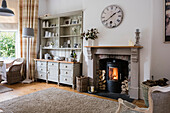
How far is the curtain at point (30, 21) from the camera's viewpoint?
17.6ft

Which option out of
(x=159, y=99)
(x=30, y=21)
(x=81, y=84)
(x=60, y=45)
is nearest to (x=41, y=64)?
(x=60, y=45)

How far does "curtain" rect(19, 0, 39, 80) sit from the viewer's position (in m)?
5.37

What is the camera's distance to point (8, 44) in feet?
18.5

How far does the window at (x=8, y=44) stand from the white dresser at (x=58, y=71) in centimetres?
122

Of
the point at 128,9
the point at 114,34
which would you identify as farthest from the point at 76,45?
the point at 128,9

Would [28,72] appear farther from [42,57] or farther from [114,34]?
[114,34]

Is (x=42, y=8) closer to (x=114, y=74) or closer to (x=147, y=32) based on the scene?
(x=114, y=74)

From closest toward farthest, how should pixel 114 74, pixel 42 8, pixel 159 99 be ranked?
pixel 159 99 < pixel 114 74 < pixel 42 8

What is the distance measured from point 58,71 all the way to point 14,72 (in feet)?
5.15

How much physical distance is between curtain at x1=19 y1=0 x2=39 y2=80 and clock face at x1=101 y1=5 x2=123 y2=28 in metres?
2.77

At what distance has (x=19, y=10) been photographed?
5402mm

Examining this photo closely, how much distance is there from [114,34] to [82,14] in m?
1.29

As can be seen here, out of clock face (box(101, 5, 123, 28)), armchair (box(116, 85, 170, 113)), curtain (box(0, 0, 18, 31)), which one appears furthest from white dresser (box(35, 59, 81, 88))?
armchair (box(116, 85, 170, 113))

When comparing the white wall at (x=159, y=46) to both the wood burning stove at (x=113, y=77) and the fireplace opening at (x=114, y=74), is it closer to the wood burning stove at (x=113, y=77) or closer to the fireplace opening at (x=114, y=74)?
the fireplace opening at (x=114, y=74)
